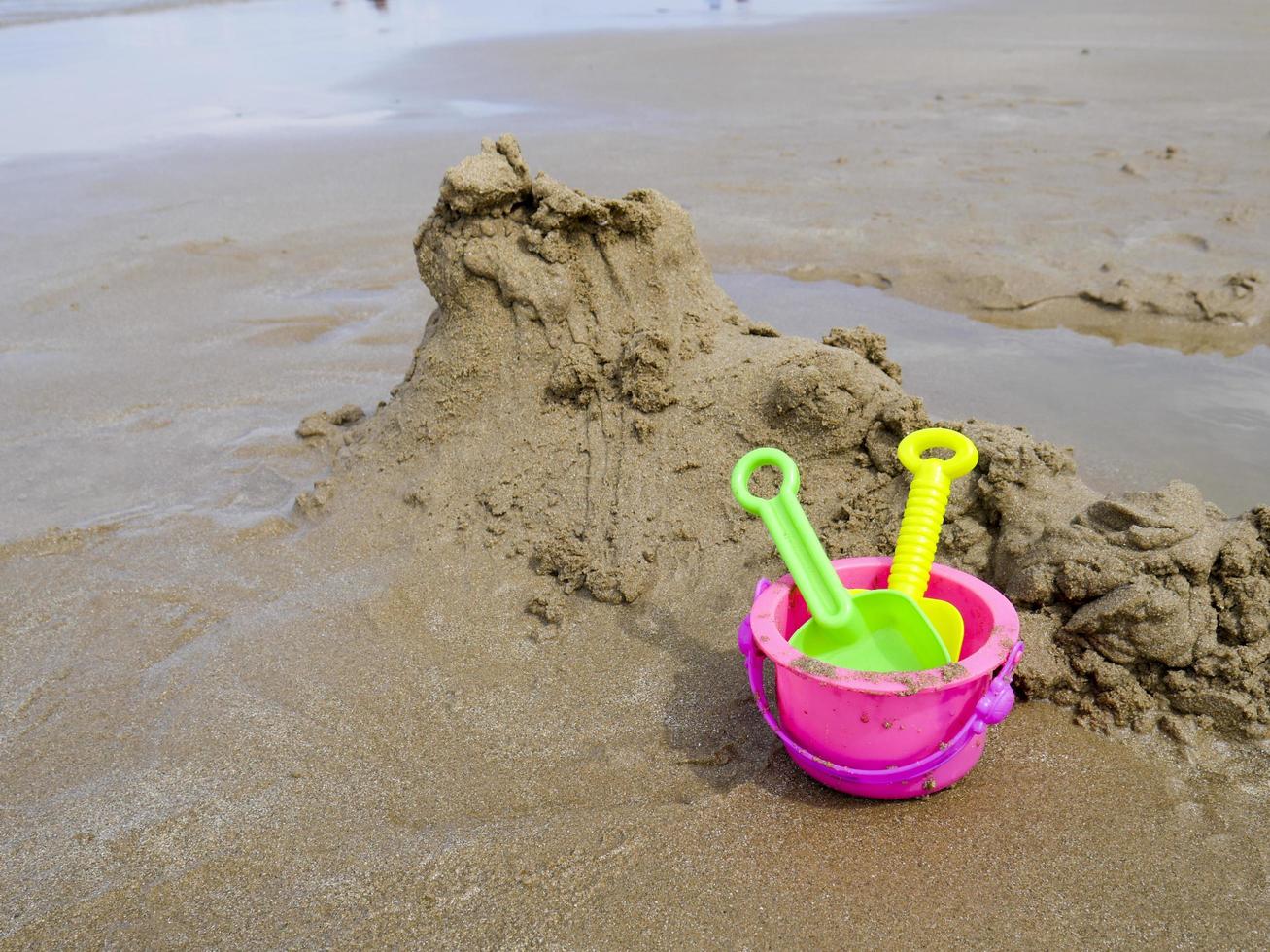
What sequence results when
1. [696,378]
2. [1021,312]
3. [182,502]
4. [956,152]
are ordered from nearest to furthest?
[696,378]
[182,502]
[1021,312]
[956,152]

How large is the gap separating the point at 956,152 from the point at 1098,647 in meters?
6.30

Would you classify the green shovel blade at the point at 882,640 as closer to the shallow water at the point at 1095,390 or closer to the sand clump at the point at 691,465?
the sand clump at the point at 691,465

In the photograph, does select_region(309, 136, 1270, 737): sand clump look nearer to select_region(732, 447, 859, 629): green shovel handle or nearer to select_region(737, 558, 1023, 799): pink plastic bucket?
select_region(737, 558, 1023, 799): pink plastic bucket

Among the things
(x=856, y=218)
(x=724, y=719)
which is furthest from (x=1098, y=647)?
(x=856, y=218)

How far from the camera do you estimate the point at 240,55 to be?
16.0 meters

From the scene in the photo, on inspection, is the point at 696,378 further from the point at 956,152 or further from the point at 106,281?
the point at 956,152

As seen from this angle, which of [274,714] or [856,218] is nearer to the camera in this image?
[274,714]

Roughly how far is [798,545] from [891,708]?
0.41m

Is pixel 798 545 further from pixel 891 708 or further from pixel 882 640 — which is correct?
pixel 891 708

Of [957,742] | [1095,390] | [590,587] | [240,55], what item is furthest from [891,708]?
[240,55]

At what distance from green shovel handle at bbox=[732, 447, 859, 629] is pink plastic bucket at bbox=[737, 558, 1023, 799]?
0.09 m

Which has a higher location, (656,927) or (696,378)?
(696,378)

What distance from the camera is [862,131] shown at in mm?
8539

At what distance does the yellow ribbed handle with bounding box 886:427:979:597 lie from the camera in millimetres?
2127
